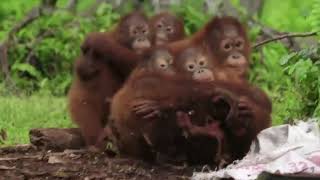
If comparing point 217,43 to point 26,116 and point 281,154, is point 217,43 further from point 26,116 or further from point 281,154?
point 26,116

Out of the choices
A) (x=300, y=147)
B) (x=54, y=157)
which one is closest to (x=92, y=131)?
(x=54, y=157)

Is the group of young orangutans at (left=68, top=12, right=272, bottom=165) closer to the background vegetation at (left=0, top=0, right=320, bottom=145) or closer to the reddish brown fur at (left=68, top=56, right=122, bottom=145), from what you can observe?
the reddish brown fur at (left=68, top=56, right=122, bottom=145)

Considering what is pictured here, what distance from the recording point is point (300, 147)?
446 centimetres

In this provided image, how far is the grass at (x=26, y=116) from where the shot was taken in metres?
6.46

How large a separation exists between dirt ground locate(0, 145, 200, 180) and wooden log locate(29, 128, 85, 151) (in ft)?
0.85

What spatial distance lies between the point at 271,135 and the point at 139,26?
1254mm

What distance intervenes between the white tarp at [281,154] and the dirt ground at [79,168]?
245 millimetres

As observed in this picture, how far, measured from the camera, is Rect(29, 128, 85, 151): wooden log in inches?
215

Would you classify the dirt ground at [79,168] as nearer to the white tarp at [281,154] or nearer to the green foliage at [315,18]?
the white tarp at [281,154]

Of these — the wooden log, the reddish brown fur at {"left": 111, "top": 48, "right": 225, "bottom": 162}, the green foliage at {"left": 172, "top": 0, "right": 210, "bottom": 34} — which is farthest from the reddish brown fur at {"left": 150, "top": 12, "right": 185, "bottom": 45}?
the green foliage at {"left": 172, "top": 0, "right": 210, "bottom": 34}

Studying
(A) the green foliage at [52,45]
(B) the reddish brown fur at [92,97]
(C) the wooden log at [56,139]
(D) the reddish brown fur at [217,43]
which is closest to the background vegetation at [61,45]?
(A) the green foliage at [52,45]

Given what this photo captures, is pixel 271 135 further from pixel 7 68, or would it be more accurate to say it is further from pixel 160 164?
pixel 7 68

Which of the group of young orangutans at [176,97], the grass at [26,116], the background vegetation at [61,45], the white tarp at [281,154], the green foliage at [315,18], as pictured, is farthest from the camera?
the background vegetation at [61,45]

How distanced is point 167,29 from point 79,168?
1.39 meters
